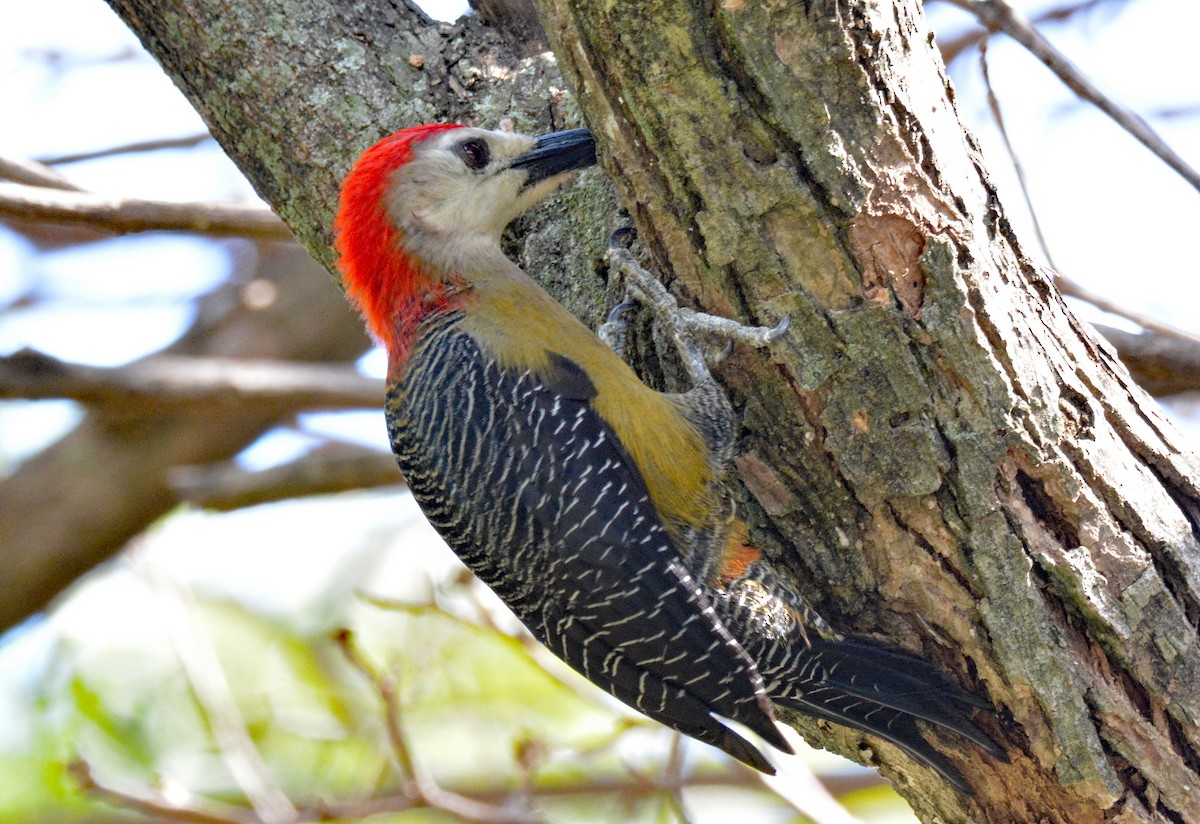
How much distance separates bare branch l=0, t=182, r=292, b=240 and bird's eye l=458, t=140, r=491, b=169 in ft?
4.02

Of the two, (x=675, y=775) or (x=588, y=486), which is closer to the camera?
(x=588, y=486)

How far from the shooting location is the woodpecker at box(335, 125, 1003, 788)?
136 inches

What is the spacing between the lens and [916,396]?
9.80 feet

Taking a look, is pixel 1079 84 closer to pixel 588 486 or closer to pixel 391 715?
pixel 588 486

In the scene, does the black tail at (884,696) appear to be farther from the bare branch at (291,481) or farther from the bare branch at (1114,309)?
the bare branch at (291,481)

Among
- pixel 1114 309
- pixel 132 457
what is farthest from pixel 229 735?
pixel 1114 309

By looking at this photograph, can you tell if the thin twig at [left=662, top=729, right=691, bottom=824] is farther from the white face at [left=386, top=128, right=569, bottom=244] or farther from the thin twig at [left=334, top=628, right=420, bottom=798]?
the white face at [left=386, top=128, right=569, bottom=244]

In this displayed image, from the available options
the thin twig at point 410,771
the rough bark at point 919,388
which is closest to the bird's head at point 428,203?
the rough bark at point 919,388

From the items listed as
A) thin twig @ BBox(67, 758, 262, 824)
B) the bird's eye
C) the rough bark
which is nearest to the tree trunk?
the rough bark

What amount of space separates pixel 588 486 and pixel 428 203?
4.21ft

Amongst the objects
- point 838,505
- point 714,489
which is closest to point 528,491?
point 714,489

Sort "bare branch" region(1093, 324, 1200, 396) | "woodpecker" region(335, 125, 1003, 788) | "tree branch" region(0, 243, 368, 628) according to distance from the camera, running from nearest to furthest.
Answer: "woodpecker" region(335, 125, 1003, 788), "bare branch" region(1093, 324, 1200, 396), "tree branch" region(0, 243, 368, 628)

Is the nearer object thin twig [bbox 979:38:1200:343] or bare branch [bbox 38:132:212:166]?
thin twig [bbox 979:38:1200:343]

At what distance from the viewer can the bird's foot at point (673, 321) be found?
3.08 metres
